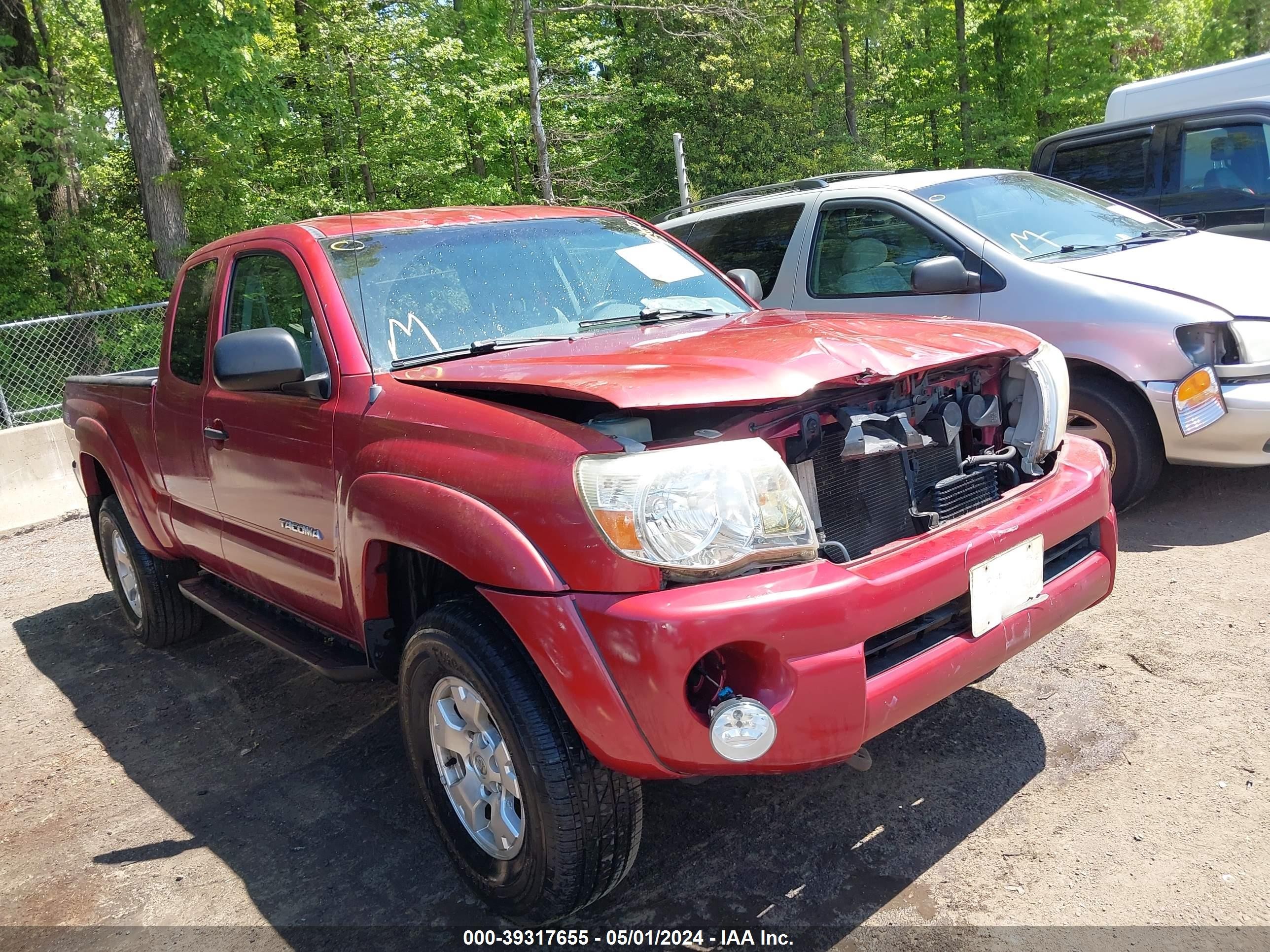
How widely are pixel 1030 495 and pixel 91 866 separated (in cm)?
321

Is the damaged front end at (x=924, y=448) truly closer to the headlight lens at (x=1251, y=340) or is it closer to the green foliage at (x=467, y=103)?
the headlight lens at (x=1251, y=340)

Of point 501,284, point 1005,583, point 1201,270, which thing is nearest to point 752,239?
point 1201,270

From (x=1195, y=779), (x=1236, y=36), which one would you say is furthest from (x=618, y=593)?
(x=1236, y=36)

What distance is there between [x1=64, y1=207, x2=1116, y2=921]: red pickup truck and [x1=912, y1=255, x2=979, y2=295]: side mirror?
62.4 inches

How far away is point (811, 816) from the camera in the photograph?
9.80ft

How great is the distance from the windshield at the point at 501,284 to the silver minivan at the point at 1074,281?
32.8 inches

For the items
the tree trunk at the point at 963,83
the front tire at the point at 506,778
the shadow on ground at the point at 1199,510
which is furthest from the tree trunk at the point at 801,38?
the front tire at the point at 506,778

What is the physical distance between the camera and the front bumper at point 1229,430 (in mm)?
4605

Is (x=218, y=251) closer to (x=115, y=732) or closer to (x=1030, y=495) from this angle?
(x=115, y=732)

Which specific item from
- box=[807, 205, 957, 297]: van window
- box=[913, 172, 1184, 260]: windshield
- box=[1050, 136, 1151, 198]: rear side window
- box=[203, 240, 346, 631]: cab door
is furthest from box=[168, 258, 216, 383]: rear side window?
box=[1050, 136, 1151, 198]: rear side window

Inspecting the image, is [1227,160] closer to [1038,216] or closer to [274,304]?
[1038,216]

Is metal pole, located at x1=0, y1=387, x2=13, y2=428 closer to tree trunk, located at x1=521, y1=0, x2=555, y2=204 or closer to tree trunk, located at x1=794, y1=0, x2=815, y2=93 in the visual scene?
tree trunk, located at x1=521, y1=0, x2=555, y2=204

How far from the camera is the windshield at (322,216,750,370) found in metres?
3.22

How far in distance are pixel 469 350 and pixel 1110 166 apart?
7.05m
